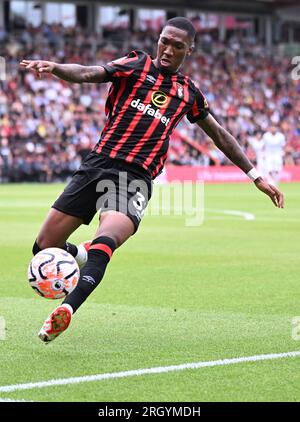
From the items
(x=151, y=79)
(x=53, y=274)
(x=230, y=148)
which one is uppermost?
(x=151, y=79)

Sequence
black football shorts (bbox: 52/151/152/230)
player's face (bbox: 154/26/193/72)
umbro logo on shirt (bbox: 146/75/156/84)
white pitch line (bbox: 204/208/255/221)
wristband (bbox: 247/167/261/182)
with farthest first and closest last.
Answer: white pitch line (bbox: 204/208/255/221)
wristband (bbox: 247/167/261/182)
umbro logo on shirt (bbox: 146/75/156/84)
player's face (bbox: 154/26/193/72)
black football shorts (bbox: 52/151/152/230)

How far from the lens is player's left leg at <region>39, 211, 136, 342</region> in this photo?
245 inches

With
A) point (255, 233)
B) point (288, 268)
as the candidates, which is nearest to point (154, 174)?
point (288, 268)

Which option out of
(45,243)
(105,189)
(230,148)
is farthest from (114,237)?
→ (230,148)

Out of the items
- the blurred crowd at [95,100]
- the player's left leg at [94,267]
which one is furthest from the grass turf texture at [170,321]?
the blurred crowd at [95,100]

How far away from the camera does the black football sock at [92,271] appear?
6523mm

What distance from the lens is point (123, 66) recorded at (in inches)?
297

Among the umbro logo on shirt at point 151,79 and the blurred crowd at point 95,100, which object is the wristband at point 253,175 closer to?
the umbro logo on shirt at point 151,79

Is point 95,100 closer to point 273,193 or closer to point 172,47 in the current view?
point 273,193

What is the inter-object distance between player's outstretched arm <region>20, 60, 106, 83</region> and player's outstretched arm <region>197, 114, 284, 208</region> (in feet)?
4.50

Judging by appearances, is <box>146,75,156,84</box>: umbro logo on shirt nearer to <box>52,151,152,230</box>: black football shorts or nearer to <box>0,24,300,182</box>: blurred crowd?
<box>52,151,152,230</box>: black football shorts

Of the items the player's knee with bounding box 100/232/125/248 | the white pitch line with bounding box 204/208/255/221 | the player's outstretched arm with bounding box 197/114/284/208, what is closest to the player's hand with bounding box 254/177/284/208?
the player's outstretched arm with bounding box 197/114/284/208

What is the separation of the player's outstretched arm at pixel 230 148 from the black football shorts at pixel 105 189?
3.43 ft

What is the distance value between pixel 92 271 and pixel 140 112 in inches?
63.1
